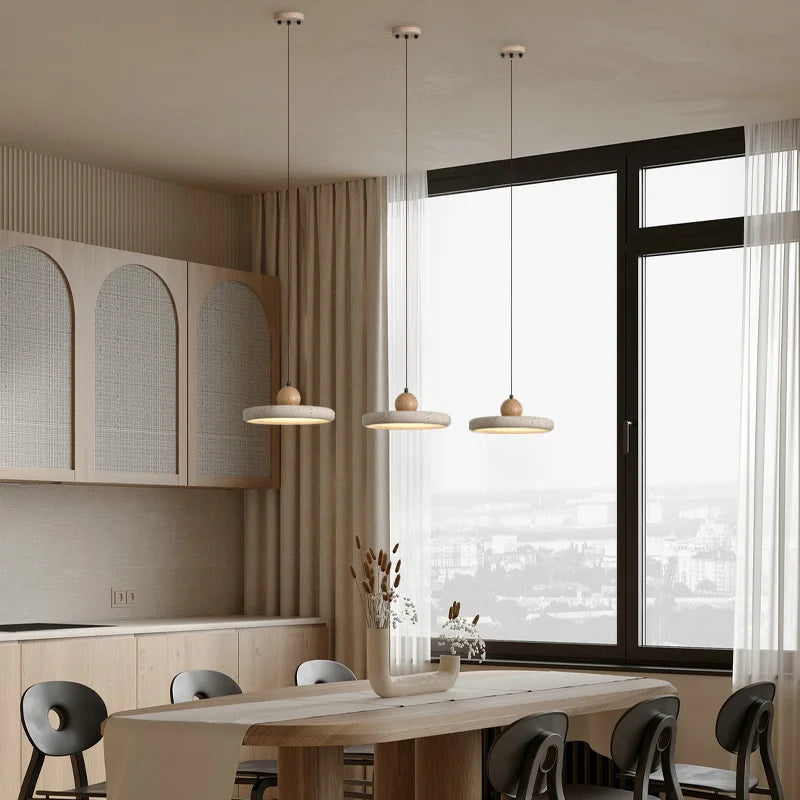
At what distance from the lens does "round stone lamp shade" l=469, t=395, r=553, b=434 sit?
15.0 ft

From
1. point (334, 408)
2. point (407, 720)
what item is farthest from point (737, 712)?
point (334, 408)

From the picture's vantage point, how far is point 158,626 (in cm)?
591

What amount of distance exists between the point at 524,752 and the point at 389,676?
634mm

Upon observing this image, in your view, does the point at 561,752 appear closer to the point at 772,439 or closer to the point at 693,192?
the point at 772,439

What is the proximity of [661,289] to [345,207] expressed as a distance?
5.38 feet

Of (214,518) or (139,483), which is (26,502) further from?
(214,518)

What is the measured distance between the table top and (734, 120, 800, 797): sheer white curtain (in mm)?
631

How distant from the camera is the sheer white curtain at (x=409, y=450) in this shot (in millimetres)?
6457

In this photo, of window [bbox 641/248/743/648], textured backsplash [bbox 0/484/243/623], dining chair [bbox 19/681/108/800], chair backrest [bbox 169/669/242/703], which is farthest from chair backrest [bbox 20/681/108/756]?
window [bbox 641/248/743/648]

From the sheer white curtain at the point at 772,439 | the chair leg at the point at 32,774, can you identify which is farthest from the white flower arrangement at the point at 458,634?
the sheer white curtain at the point at 772,439

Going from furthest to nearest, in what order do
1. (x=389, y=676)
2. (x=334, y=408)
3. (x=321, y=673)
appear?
(x=334, y=408) → (x=321, y=673) → (x=389, y=676)

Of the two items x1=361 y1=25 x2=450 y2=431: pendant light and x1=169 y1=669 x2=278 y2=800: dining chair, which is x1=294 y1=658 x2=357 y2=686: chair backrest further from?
x1=361 y1=25 x2=450 y2=431: pendant light

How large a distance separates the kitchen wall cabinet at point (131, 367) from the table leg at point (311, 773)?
2187 millimetres

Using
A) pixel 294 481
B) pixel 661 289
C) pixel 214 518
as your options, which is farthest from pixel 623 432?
pixel 214 518
